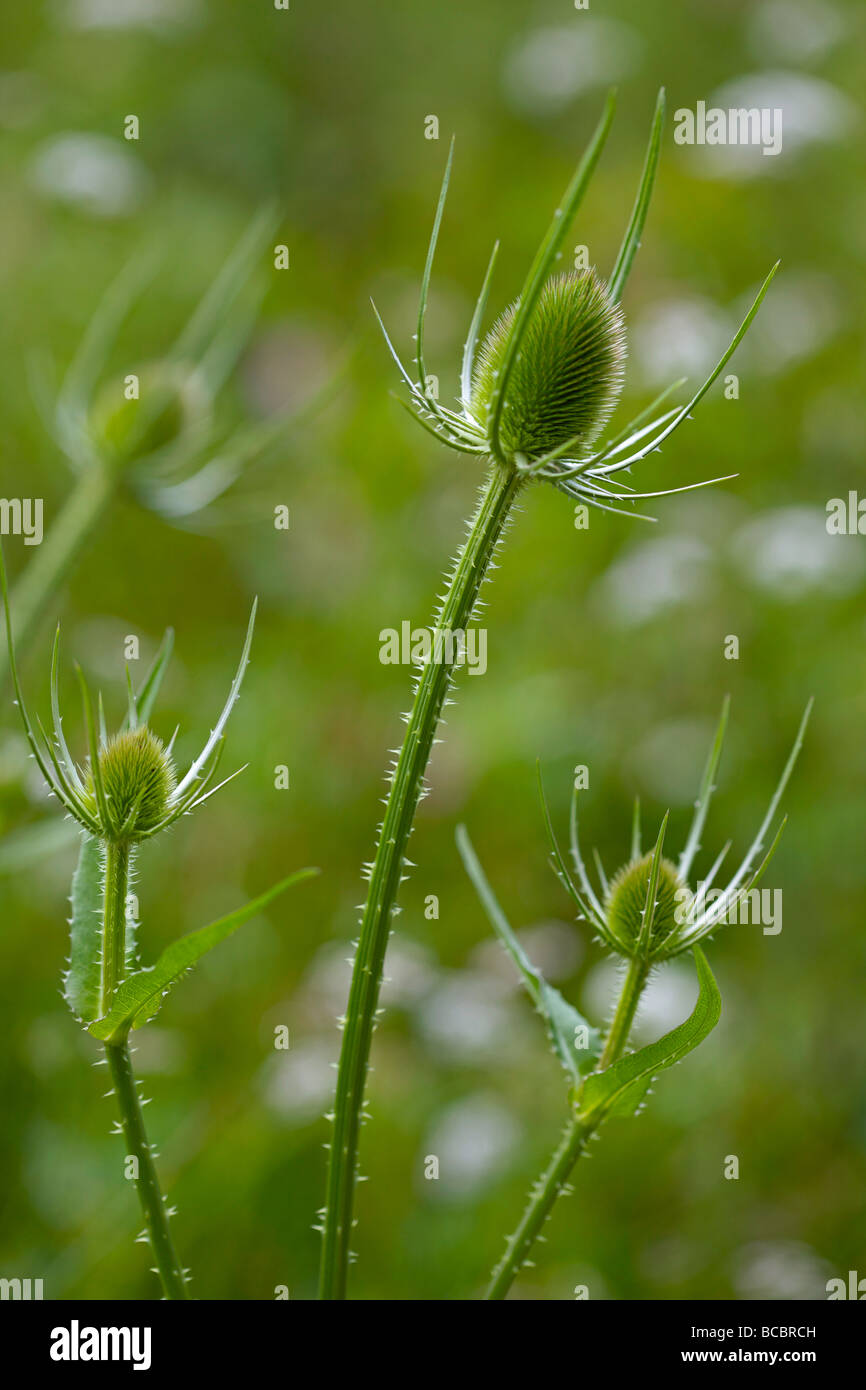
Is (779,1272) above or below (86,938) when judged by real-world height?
below

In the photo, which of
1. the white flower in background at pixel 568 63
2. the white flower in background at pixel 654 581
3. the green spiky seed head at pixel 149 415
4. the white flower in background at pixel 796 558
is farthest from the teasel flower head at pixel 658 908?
the white flower in background at pixel 568 63

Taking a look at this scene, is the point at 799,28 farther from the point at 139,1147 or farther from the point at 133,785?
the point at 139,1147

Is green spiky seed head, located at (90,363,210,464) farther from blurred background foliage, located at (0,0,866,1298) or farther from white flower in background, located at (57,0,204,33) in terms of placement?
white flower in background, located at (57,0,204,33)

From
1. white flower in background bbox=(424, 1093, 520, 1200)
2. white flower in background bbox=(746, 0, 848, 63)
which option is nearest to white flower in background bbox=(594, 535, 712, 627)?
white flower in background bbox=(424, 1093, 520, 1200)

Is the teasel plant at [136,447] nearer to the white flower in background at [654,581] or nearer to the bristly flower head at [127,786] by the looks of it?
the bristly flower head at [127,786]

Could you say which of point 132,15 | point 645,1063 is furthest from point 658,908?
point 132,15
